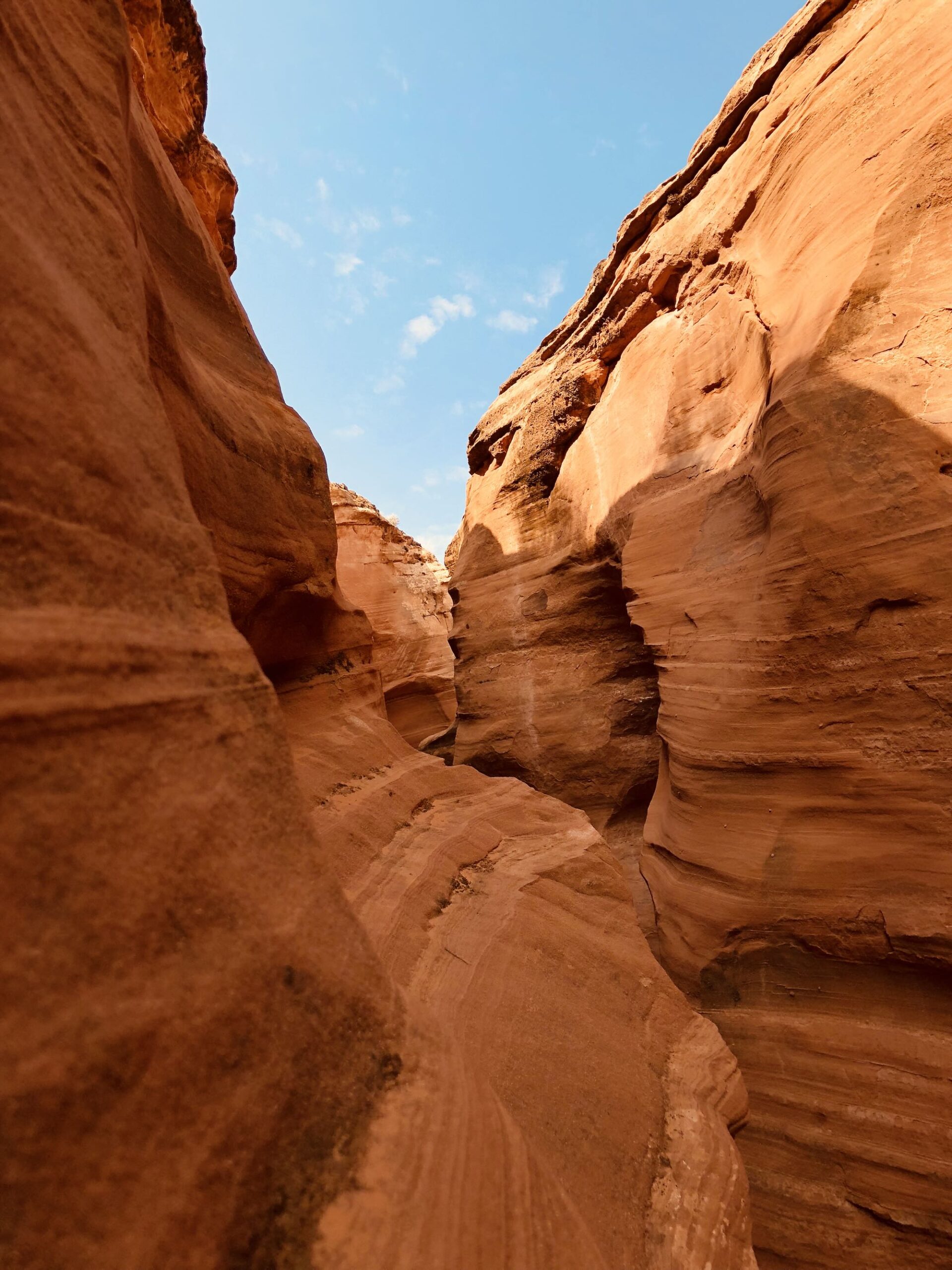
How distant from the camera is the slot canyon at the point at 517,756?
121cm

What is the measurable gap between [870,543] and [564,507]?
3845 mm

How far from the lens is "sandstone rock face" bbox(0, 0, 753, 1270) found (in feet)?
3.59

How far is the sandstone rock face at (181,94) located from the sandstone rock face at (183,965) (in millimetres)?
2864

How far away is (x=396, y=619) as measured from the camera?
41.0 feet

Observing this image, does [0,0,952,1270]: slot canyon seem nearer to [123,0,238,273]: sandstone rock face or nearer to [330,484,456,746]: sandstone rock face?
[123,0,238,273]: sandstone rock face

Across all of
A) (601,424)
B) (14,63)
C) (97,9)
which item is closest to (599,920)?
(14,63)

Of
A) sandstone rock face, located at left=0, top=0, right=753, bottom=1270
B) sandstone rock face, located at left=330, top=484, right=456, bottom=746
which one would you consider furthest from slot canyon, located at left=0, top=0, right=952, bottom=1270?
sandstone rock face, located at left=330, top=484, right=456, bottom=746

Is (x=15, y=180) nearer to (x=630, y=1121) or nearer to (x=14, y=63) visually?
(x=14, y=63)

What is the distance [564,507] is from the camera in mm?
6789

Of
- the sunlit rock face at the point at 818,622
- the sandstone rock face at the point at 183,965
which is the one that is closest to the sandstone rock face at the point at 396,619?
the sunlit rock face at the point at 818,622

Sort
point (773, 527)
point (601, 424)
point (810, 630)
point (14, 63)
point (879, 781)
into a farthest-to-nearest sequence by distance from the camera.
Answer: point (601, 424), point (773, 527), point (810, 630), point (879, 781), point (14, 63)

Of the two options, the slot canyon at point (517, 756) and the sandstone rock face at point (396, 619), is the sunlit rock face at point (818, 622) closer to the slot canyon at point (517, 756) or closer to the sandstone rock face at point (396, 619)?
the slot canyon at point (517, 756)

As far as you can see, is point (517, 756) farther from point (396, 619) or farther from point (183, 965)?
point (396, 619)

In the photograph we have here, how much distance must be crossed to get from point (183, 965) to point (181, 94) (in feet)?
20.7
